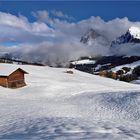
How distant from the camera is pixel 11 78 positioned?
6719 cm

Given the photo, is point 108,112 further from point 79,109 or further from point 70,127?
point 70,127

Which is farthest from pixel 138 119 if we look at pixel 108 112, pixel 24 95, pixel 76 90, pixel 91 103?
pixel 76 90

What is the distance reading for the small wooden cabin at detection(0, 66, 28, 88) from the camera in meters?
65.9

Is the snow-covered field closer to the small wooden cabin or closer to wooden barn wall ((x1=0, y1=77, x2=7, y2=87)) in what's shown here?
the small wooden cabin

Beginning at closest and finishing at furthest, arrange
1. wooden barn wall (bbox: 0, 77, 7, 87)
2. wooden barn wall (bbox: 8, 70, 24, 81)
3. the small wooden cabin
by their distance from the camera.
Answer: wooden barn wall (bbox: 0, 77, 7, 87) → the small wooden cabin → wooden barn wall (bbox: 8, 70, 24, 81)

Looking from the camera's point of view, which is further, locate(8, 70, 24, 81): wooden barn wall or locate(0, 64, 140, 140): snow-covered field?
locate(8, 70, 24, 81): wooden barn wall

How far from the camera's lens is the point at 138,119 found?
2942 cm

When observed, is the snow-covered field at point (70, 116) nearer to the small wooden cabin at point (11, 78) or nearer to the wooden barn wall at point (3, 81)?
the small wooden cabin at point (11, 78)

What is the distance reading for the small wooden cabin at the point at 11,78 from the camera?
65.9 m

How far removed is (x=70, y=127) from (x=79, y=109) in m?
19.5

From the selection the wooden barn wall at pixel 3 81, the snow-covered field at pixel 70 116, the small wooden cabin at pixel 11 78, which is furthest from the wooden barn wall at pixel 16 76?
the snow-covered field at pixel 70 116

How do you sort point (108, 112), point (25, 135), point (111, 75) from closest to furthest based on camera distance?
point (25, 135), point (108, 112), point (111, 75)

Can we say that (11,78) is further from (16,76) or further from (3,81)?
(16,76)

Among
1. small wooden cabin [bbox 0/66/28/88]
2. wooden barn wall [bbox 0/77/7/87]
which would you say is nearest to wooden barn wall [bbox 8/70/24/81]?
small wooden cabin [bbox 0/66/28/88]
